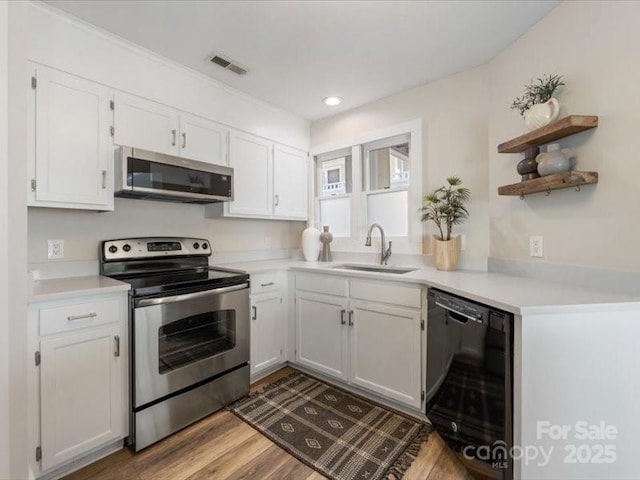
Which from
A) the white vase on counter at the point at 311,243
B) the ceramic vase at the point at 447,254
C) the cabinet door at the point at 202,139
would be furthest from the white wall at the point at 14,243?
the white vase on counter at the point at 311,243

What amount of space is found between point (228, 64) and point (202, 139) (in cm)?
57

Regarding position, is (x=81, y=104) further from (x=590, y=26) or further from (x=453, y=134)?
(x=590, y=26)

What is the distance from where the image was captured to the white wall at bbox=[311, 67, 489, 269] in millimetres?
2254

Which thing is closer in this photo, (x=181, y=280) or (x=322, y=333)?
(x=181, y=280)

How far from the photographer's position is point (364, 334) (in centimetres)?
220

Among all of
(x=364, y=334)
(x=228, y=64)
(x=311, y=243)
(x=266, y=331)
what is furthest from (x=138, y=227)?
(x=364, y=334)

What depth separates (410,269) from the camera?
2.48 m

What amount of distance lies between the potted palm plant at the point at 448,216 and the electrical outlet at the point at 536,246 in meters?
0.48

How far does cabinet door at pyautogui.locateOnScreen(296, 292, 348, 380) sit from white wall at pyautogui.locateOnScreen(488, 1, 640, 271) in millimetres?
1265

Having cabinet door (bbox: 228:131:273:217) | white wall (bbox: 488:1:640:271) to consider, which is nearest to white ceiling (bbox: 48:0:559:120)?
white wall (bbox: 488:1:640:271)

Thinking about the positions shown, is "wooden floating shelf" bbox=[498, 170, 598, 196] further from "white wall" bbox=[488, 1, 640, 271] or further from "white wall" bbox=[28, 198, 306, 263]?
"white wall" bbox=[28, 198, 306, 263]

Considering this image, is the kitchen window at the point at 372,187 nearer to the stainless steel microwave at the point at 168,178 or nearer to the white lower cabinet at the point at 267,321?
the white lower cabinet at the point at 267,321

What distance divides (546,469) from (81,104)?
288 centimetres

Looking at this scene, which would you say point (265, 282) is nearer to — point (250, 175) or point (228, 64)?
point (250, 175)
